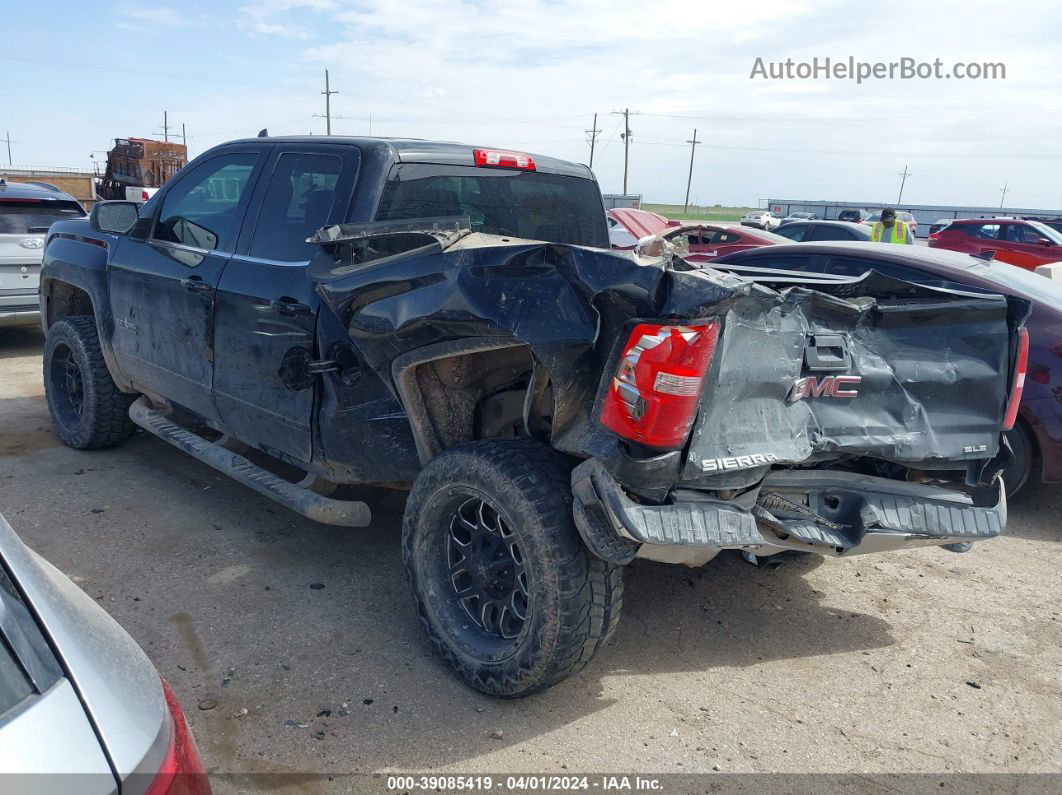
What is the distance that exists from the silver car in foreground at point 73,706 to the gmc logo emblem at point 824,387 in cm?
211

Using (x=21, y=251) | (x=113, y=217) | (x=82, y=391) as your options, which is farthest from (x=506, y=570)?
(x=21, y=251)

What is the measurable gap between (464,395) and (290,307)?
89 cm

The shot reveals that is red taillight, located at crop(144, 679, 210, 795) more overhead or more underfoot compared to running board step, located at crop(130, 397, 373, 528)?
more overhead

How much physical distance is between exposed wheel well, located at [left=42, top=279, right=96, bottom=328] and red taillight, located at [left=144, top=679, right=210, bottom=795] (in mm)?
5001

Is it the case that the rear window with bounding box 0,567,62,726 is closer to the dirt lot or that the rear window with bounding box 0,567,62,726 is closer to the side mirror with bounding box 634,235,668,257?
the dirt lot

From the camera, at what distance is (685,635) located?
360 centimetres

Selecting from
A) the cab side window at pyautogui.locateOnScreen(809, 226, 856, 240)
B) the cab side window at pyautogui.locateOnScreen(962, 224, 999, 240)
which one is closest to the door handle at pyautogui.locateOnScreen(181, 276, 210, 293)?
the cab side window at pyautogui.locateOnScreen(809, 226, 856, 240)

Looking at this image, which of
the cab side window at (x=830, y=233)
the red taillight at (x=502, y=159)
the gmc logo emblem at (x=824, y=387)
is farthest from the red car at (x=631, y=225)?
the gmc logo emblem at (x=824, y=387)

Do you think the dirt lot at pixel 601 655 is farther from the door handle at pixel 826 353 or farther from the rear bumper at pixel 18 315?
the rear bumper at pixel 18 315

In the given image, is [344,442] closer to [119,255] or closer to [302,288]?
[302,288]

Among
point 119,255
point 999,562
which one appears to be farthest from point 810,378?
point 119,255

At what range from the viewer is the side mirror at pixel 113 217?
4812 mm

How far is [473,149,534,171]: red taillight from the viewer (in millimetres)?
4031

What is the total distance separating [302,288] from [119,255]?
1952 mm
